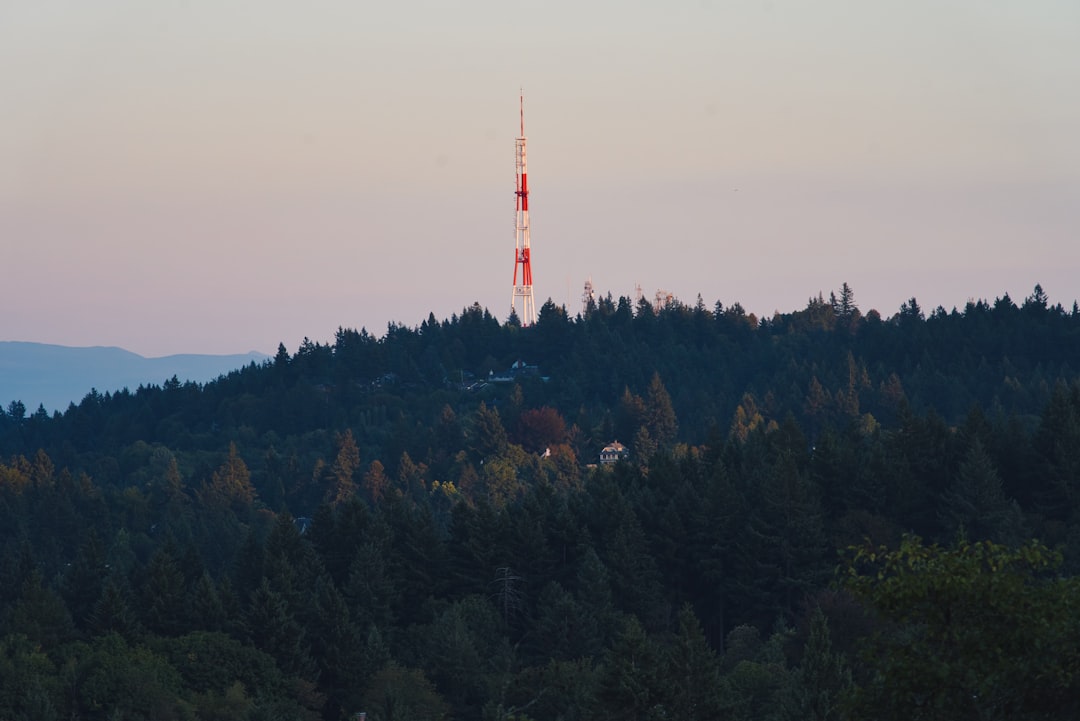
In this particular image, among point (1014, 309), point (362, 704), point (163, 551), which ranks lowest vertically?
point (362, 704)

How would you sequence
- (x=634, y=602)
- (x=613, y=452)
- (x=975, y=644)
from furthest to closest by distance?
(x=613, y=452) → (x=634, y=602) → (x=975, y=644)

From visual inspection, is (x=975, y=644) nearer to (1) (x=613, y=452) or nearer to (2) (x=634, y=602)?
(2) (x=634, y=602)

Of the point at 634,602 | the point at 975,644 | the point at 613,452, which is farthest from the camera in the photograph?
the point at 613,452

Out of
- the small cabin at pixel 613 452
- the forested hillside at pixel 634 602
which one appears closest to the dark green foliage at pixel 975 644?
the forested hillside at pixel 634 602

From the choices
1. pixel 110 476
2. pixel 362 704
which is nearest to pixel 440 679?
pixel 362 704

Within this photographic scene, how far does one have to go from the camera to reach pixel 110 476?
18275 cm

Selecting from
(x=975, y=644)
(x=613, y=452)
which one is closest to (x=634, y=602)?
(x=975, y=644)

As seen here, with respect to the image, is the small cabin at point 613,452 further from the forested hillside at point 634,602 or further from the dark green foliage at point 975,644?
the dark green foliage at point 975,644

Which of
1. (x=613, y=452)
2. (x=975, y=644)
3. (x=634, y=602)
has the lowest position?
(x=634, y=602)

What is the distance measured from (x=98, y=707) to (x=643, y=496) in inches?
1313

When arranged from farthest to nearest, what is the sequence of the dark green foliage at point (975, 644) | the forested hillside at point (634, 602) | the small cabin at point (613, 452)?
the small cabin at point (613, 452)
the forested hillside at point (634, 602)
the dark green foliage at point (975, 644)

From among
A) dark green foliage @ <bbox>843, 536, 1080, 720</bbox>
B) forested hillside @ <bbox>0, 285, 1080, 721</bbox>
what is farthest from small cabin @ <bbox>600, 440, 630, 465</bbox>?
dark green foliage @ <bbox>843, 536, 1080, 720</bbox>

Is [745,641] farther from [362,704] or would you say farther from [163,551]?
[163,551]

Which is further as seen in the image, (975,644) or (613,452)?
(613,452)
